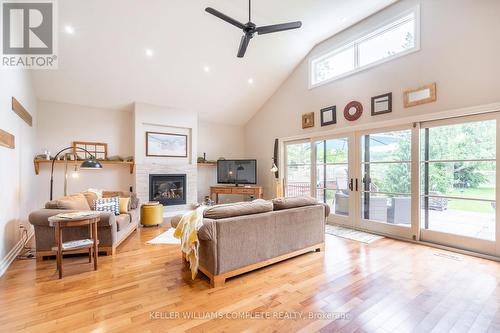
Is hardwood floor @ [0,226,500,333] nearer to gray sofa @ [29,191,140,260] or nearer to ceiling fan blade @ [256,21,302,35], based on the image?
gray sofa @ [29,191,140,260]

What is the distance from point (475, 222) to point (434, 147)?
121 centimetres

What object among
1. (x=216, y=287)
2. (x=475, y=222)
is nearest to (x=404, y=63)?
(x=475, y=222)

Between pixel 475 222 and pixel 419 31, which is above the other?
pixel 419 31

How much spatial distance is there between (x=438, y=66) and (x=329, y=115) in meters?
1.98

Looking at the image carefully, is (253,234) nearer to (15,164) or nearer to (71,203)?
(71,203)

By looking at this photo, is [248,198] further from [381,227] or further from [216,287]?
[216,287]

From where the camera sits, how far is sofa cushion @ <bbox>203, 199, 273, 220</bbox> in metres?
2.52

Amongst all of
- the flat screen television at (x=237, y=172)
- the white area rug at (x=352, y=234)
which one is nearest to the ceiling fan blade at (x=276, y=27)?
the white area rug at (x=352, y=234)

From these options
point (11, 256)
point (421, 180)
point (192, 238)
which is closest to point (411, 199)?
point (421, 180)

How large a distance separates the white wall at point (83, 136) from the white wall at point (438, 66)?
4.82m

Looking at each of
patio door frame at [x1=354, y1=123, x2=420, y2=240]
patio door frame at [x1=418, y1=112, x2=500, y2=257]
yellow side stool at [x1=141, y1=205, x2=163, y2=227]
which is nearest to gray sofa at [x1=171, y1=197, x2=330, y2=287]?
patio door frame at [x1=354, y1=123, x2=420, y2=240]

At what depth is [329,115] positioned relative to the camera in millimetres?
5137

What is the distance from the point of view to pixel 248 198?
23.9 feet

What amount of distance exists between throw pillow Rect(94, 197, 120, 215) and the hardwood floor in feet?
2.94
